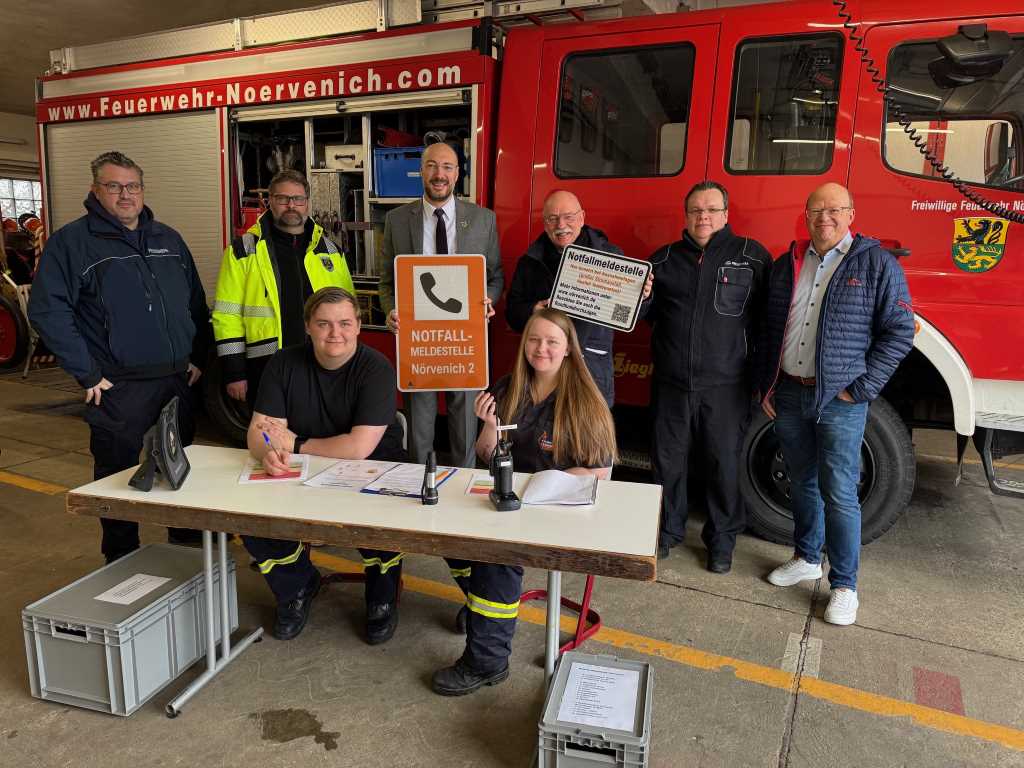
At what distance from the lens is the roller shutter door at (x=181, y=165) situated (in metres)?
4.70

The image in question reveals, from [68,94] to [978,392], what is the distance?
5916 mm

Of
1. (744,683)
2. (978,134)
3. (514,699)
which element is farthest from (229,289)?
(978,134)

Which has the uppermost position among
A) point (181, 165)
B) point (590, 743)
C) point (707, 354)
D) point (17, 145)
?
point (17, 145)

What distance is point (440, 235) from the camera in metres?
3.56

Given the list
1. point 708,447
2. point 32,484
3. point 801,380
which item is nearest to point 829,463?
point 801,380

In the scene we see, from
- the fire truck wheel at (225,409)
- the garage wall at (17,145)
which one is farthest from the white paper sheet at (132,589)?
the garage wall at (17,145)

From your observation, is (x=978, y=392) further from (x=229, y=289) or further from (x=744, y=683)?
(x=229, y=289)

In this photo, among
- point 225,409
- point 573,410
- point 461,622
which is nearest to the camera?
point 573,410

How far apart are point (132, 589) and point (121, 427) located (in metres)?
0.93

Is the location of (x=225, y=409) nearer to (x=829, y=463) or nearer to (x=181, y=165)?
(x=181, y=165)

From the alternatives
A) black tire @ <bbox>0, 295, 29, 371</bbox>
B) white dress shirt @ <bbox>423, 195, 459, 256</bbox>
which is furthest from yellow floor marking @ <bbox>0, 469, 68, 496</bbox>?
black tire @ <bbox>0, 295, 29, 371</bbox>

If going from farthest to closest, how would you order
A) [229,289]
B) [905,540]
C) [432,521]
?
[905,540]
[229,289]
[432,521]

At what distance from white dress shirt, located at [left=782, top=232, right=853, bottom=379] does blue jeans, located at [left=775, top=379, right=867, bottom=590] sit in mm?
107

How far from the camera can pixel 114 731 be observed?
231 cm
